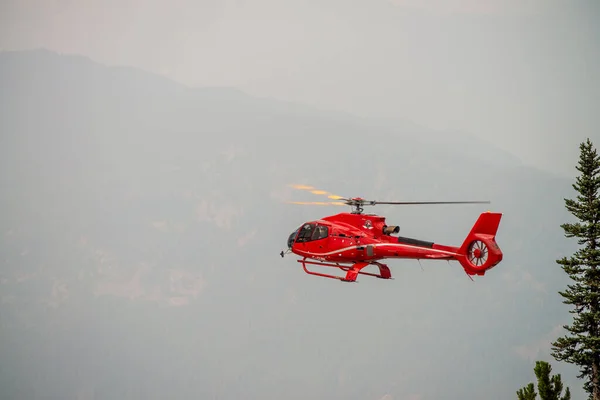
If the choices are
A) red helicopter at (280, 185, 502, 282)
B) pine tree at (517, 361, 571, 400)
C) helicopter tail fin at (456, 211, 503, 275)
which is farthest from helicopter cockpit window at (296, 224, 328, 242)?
pine tree at (517, 361, 571, 400)

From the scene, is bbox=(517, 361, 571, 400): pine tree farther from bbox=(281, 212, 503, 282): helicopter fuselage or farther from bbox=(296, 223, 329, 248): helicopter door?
bbox=(296, 223, 329, 248): helicopter door

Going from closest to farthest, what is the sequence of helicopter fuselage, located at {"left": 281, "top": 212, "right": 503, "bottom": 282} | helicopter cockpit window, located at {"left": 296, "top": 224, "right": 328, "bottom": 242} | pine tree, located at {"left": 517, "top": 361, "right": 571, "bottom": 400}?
1. pine tree, located at {"left": 517, "top": 361, "right": 571, "bottom": 400}
2. helicopter fuselage, located at {"left": 281, "top": 212, "right": 503, "bottom": 282}
3. helicopter cockpit window, located at {"left": 296, "top": 224, "right": 328, "bottom": 242}

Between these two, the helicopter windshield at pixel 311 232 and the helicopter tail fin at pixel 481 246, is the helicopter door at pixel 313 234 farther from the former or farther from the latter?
the helicopter tail fin at pixel 481 246

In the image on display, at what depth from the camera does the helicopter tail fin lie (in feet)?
135

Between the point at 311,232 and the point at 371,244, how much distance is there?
19.4ft

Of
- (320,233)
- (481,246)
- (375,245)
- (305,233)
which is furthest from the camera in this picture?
(305,233)

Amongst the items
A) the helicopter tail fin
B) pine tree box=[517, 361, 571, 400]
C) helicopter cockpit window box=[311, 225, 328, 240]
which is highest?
the helicopter tail fin

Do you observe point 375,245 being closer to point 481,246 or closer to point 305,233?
point 305,233

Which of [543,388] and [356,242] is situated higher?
[356,242]

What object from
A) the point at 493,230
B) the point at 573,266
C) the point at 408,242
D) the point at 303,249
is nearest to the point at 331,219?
the point at 303,249

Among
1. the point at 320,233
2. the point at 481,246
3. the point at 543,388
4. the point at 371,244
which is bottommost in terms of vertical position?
the point at 543,388

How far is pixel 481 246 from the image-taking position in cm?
4169

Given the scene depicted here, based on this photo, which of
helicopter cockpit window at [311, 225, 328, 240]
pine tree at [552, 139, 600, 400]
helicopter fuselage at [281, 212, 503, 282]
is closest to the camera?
helicopter fuselage at [281, 212, 503, 282]

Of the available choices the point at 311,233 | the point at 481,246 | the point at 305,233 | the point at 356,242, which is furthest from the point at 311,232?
the point at 481,246
